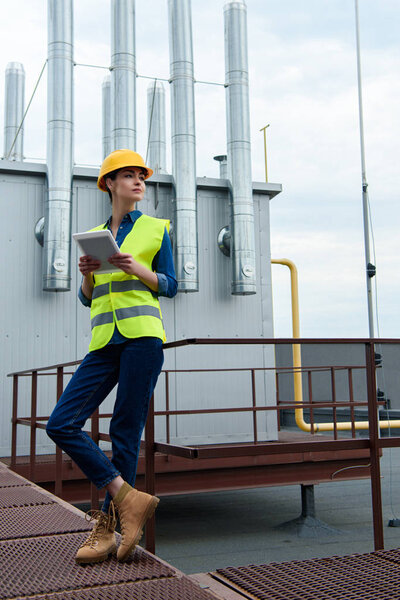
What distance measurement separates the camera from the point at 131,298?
2457 mm

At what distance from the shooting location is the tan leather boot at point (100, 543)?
2.35m

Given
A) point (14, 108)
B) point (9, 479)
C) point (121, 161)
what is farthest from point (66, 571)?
point (14, 108)

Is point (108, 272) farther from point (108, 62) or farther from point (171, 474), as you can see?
point (108, 62)

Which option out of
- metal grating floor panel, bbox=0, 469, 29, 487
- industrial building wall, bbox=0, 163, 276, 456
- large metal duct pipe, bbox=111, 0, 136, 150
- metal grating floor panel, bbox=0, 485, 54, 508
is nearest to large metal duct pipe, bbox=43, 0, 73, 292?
industrial building wall, bbox=0, 163, 276, 456

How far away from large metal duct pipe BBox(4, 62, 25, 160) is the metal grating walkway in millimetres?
8247

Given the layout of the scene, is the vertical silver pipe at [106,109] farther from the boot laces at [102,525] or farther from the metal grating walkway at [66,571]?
the boot laces at [102,525]

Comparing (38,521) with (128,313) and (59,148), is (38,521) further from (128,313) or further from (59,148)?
(59,148)

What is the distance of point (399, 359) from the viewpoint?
1582 cm

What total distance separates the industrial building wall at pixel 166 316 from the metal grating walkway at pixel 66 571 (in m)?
4.59

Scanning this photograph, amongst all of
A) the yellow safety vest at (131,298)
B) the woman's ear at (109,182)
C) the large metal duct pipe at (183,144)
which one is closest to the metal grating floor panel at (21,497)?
the yellow safety vest at (131,298)

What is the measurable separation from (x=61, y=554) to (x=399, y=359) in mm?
14414

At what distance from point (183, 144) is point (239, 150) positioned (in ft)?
2.47

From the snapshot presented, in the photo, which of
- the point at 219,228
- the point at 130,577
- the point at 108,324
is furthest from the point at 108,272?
the point at 219,228

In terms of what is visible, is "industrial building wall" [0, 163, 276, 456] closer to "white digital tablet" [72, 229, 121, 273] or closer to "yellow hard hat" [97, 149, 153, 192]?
"yellow hard hat" [97, 149, 153, 192]
